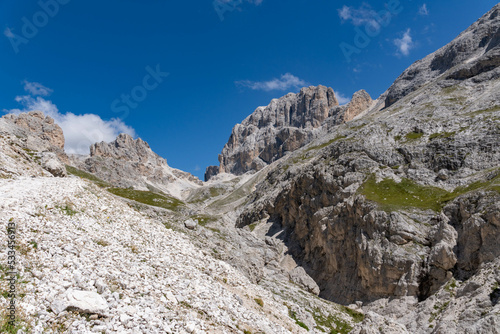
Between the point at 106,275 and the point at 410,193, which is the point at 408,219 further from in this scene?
the point at 106,275

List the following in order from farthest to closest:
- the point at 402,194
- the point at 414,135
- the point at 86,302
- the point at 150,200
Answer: the point at 150,200 → the point at 414,135 → the point at 402,194 → the point at 86,302

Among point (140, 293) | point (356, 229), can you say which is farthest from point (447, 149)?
point (140, 293)

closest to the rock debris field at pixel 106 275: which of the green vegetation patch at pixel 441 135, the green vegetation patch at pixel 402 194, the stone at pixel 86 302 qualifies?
the stone at pixel 86 302

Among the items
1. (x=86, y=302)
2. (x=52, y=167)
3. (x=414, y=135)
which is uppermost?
(x=414, y=135)

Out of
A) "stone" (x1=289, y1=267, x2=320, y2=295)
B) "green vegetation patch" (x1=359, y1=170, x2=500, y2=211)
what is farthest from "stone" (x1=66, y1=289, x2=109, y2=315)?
"green vegetation patch" (x1=359, y1=170, x2=500, y2=211)

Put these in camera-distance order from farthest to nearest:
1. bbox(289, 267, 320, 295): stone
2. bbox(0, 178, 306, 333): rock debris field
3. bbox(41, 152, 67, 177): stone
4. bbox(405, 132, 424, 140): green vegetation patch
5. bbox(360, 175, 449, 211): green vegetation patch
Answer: bbox(405, 132, 424, 140): green vegetation patch, bbox(289, 267, 320, 295): stone, bbox(360, 175, 449, 211): green vegetation patch, bbox(41, 152, 67, 177): stone, bbox(0, 178, 306, 333): rock debris field

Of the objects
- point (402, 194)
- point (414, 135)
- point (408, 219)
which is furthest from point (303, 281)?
point (414, 135)

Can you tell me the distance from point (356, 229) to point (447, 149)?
3529 centimetres

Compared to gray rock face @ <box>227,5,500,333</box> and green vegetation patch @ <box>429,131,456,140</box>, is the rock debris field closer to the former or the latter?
gray rock face @ <box>227,5,500,333</box>

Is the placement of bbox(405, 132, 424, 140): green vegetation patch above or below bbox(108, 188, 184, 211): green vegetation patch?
above

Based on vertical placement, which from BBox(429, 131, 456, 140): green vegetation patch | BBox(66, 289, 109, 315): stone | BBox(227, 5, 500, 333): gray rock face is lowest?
BBox(66, 289, 109, 315): stone

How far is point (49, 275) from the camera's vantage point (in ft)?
47.1

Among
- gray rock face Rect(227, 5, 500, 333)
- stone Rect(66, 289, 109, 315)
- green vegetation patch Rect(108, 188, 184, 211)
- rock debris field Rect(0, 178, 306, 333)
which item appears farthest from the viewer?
green vegetation patch Rect(108, 188, 184, 211)

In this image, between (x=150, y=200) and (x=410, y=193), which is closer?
(x=410, y=193)
